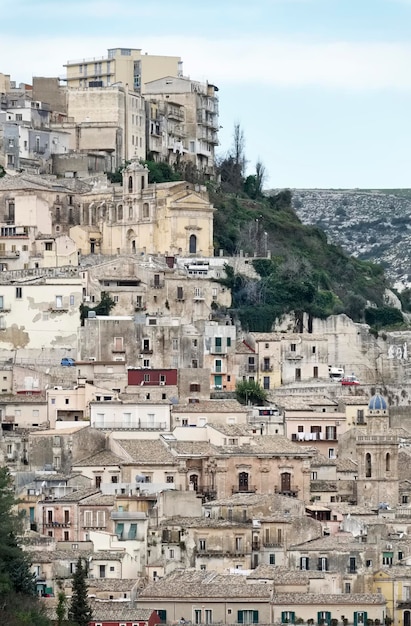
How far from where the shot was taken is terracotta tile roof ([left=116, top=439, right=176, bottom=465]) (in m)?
83.6

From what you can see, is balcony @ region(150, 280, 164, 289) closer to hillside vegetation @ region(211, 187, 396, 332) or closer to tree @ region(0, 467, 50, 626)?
hillside vegetation @ region(211, 187, 396, 332)

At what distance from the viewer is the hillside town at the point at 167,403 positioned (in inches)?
2990

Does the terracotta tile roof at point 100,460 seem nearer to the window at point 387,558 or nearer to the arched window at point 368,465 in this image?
the arched window at point 368,465

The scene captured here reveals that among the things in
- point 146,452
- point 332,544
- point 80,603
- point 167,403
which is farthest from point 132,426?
point 80,603

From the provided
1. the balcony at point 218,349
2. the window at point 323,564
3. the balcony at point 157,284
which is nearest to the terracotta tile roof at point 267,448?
the window at point 323,564

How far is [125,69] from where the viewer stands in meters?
125

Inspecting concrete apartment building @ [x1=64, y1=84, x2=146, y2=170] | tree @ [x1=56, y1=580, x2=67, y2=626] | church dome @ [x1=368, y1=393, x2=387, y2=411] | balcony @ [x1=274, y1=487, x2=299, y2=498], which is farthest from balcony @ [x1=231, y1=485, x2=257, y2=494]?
concrete apartment building @ [x1=64, y1=84, x2=146, y2=170]

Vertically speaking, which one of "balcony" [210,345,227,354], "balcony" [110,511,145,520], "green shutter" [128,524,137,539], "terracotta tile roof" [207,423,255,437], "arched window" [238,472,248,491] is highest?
"balcony" [210,345,227,354]

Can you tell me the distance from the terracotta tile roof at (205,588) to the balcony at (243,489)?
392 inches

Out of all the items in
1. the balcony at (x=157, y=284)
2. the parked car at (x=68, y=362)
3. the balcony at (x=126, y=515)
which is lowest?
the balcony at (x=126, y=515)

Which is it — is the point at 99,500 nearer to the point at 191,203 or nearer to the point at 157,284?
the point at 157,284

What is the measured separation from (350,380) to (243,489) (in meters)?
15.6

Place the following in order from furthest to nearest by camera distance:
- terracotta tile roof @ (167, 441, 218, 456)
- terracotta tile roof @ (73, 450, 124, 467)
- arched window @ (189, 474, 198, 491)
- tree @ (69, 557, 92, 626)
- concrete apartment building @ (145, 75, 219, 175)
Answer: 1. concrete apartment building @ (145, 75, 219, 175)
2. terracotta tile roof @ (167, 441, 218, 456)
3. arched window @ (189, 474, 198, 491)
4. terracotta tile roof @ (73, 450, 124, 467)
5. tree @ (69, 557, 92, 626)

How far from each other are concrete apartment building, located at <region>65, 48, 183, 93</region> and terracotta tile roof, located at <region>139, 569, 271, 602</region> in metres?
51.2
